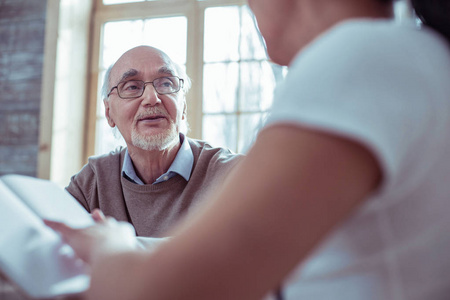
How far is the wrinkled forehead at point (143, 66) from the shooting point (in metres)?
1.82

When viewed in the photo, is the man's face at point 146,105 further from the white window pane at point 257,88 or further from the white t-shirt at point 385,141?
the white t-shirt at point 385,141

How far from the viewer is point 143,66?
182 cm

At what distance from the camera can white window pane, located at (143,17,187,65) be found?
122 inches

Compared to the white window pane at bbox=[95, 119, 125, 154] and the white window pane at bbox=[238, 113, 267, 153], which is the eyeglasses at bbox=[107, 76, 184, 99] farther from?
the white window pane at bbox=[95, 119, 125, 154]

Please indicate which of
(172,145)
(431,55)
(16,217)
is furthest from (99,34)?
(431,55)

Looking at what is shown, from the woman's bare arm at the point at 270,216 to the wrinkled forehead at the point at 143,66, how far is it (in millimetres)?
1525

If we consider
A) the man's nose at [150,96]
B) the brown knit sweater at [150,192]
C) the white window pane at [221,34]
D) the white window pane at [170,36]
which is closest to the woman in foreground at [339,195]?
the brown knit sweater at [150,192]

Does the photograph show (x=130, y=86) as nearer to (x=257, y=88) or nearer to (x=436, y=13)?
(x=257, y=88)

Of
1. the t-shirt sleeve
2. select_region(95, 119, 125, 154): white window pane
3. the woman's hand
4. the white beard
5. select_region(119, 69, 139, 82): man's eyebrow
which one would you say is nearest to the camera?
the t-shirt sleeve

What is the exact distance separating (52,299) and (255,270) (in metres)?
0.30

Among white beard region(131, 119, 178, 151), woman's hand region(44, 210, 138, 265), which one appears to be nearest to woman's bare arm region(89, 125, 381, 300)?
woman's hand region(44, 210, 138, 265)

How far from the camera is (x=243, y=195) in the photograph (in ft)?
1.16

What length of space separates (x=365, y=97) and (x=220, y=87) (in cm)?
269

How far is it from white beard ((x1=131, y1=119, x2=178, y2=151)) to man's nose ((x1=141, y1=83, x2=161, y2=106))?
12 cm
